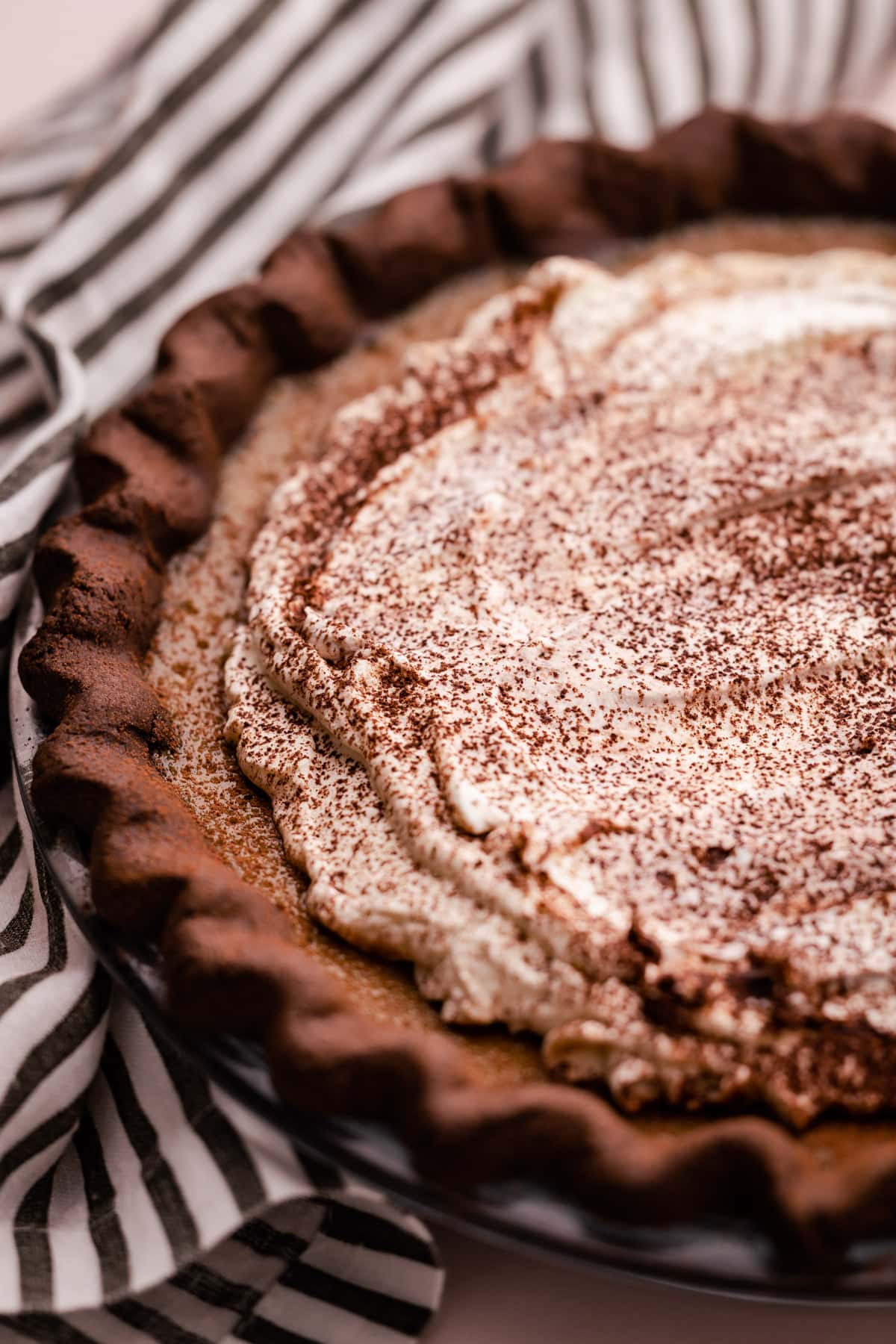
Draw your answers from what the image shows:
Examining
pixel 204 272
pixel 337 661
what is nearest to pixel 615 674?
pixel 337 661

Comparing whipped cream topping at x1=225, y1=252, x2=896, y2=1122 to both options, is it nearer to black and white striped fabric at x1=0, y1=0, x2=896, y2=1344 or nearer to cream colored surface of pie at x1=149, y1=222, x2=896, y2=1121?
cream colored surface of pie at x1=149, y1=222, x2=896, y2=1121

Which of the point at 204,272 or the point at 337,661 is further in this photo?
the point at 204,272

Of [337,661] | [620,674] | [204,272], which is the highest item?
[204,272]

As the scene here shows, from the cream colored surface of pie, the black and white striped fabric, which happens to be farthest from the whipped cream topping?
the black and white striped fabric

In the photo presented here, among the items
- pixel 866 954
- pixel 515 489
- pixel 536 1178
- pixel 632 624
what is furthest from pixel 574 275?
pixel 536 1178

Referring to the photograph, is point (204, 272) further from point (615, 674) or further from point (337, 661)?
point (615, 674)

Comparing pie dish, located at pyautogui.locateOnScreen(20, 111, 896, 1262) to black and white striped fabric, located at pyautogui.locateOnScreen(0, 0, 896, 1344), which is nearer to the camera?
pie dish, located at pyautogui.locateOnScreen(20, 111, 896, 1262)
